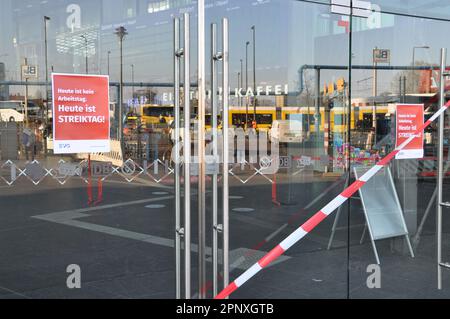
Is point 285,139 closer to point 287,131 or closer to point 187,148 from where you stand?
point 287,131

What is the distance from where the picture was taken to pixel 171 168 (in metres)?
3.71

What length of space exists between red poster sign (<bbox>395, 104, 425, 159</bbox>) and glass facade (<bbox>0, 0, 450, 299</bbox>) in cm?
10

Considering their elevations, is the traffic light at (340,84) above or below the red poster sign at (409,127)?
above

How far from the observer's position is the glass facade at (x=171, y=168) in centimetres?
375

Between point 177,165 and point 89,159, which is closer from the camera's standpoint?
point 177,165

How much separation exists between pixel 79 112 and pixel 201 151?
0.91 meters

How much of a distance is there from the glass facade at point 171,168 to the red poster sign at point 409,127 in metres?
0.10

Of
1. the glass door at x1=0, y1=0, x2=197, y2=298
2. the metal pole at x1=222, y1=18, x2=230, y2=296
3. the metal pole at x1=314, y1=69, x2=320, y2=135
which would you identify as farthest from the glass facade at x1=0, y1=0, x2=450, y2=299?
the metal pole at x1=314, y1=69, x2=320, y2=135

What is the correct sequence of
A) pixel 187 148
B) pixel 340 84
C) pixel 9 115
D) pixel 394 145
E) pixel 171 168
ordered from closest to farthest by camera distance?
pixel 187 148 < pixel 171 168 < pixel 9 115 < pixel 394 145 < pixel 340 84

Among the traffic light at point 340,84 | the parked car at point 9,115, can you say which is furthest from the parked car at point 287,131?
the parked car at point 9,115

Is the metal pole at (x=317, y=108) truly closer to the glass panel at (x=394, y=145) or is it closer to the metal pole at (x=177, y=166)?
the glass panel at (x=394, y=145)

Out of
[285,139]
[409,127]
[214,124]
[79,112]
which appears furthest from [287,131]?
[79,112]

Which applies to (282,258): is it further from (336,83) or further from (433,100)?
(433,100)

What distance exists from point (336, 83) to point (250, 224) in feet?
7.86
